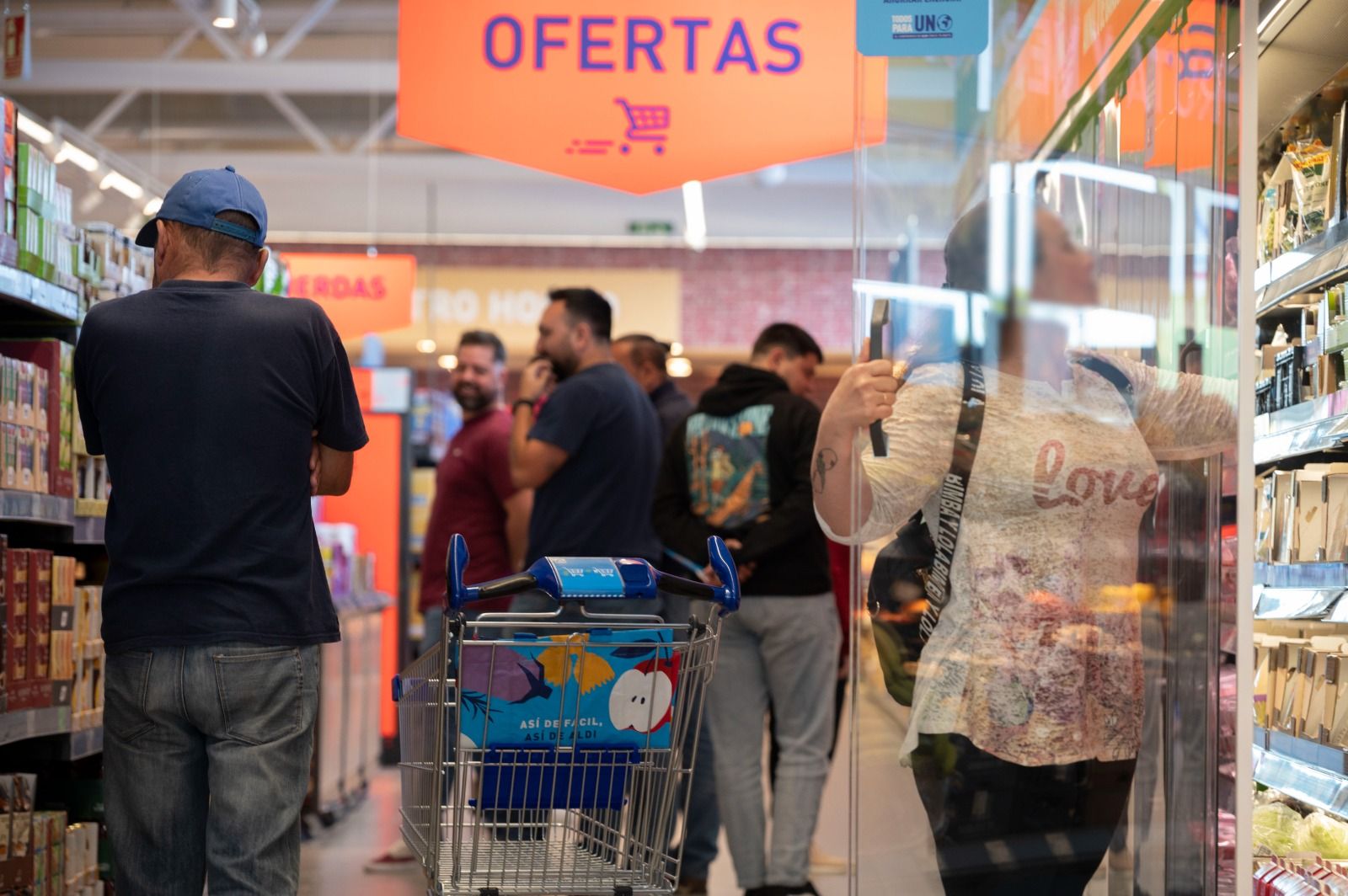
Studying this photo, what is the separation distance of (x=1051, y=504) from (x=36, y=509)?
6.82ft

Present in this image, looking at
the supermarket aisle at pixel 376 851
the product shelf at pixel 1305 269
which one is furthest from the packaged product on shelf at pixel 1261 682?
the supermarket aisle at pixel 376 851

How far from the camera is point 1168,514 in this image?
2.61 m

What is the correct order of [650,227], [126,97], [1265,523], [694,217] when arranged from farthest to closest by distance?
1. [650,227]
2. [694,217]
3. [126,97]
4. [1265,523]

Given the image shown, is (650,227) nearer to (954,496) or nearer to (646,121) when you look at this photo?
(646,121)

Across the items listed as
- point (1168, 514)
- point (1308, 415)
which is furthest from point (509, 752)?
point (1308, 415)

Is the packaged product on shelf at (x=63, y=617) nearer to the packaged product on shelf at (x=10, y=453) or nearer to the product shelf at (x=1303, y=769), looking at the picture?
the packaged product on shelf at (x=10, y=453)

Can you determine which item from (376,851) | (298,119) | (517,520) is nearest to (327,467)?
(517,520)

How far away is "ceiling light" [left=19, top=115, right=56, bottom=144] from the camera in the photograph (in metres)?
3.33

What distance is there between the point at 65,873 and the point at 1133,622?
7.75 ft

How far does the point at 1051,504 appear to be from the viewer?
7.82 ft

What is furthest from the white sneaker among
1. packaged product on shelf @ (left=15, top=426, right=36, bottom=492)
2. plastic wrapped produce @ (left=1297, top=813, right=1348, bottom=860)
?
plastic wrapped produce @ (left=1297, top=813, right=1348, bottom=860)

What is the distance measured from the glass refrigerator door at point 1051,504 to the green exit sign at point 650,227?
1142cm

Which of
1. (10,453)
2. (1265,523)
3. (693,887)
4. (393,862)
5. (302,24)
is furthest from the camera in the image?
(302,24)

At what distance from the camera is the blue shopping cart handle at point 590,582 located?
7.27ft
